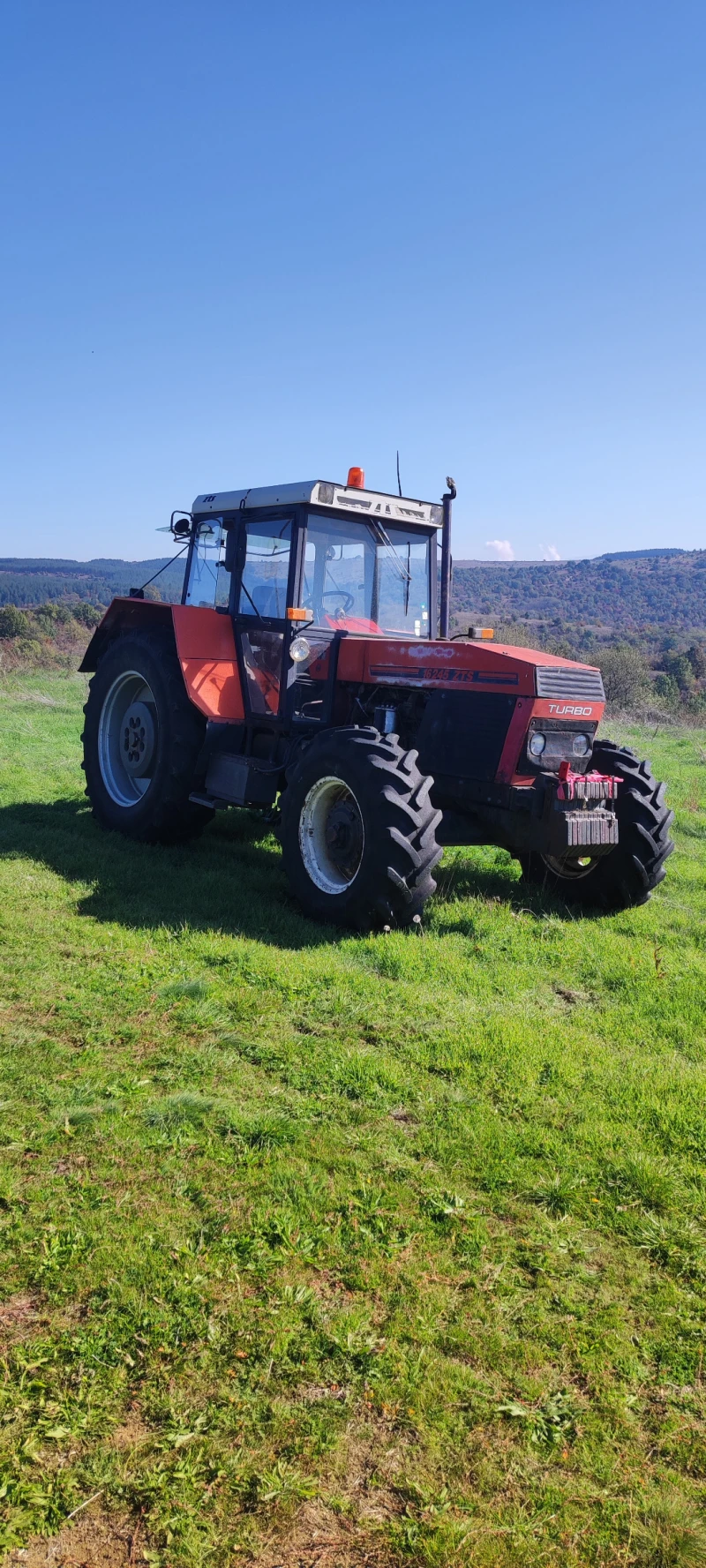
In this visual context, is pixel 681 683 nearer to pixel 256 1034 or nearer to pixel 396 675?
pixel 396 675

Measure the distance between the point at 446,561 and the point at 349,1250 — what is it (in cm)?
529

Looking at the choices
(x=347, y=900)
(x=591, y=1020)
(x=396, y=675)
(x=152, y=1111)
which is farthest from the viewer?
(x=396, y=675)

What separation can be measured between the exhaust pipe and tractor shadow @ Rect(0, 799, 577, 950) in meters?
1.81

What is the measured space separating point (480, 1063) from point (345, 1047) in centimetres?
56

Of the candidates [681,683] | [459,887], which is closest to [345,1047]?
[459,887]

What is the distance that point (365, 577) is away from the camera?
7.18 meters

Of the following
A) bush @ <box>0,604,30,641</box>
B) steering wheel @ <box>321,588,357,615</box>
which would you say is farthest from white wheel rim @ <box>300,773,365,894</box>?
bush @ <box>0,604,30,641</box>

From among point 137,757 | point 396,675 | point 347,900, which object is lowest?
point 347,900

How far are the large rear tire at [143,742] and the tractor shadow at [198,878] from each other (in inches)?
7.5

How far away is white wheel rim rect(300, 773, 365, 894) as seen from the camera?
5922mm

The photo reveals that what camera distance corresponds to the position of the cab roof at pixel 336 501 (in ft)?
21.9

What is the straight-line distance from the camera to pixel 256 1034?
4344mm

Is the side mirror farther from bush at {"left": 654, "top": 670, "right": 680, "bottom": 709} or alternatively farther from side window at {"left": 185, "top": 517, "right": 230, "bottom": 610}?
bush at {"left": 654, "top": 670, "right": 680, "bottom": 709}

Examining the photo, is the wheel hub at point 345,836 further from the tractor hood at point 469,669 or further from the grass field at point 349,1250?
the tractor hood at point 469,669
